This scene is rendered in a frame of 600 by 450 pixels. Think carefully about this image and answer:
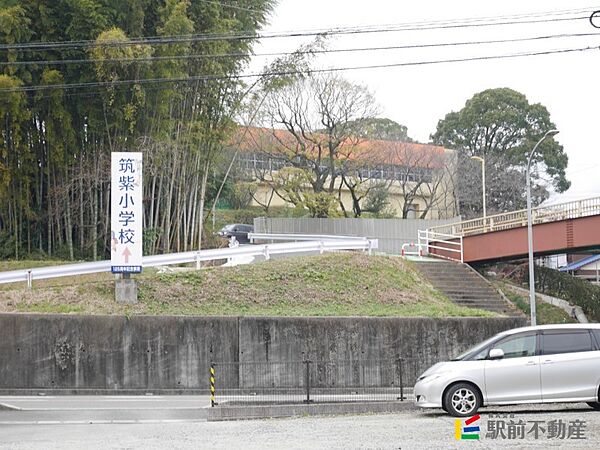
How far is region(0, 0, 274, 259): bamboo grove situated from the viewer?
27.4m

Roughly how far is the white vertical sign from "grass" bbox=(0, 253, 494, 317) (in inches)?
80.3

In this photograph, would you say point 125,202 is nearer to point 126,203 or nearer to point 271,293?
point 126,203

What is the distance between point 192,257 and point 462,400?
50.5 ft

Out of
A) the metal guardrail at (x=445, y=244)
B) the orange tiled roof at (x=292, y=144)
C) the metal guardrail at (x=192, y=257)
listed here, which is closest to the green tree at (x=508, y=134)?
the orange tiled roof at (x=292, y=144)

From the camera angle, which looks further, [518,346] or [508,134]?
[508,134]

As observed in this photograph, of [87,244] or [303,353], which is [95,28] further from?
[303,353]

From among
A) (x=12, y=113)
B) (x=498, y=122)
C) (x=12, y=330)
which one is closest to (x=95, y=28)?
(x=12, y=113)

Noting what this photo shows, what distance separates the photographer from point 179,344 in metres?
23.3

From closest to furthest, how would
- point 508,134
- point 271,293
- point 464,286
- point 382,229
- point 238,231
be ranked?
point 271,293 → point 464,286 → point 382,229 → point 238,231 → point 508,134

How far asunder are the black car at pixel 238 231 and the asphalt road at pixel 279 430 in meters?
31.7

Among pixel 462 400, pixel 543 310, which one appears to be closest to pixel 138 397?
pixel 462 400

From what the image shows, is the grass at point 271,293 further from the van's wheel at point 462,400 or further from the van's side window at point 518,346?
the van's wheel at point 462,400

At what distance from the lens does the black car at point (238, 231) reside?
4983 cm

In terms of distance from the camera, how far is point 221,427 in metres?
14.2
